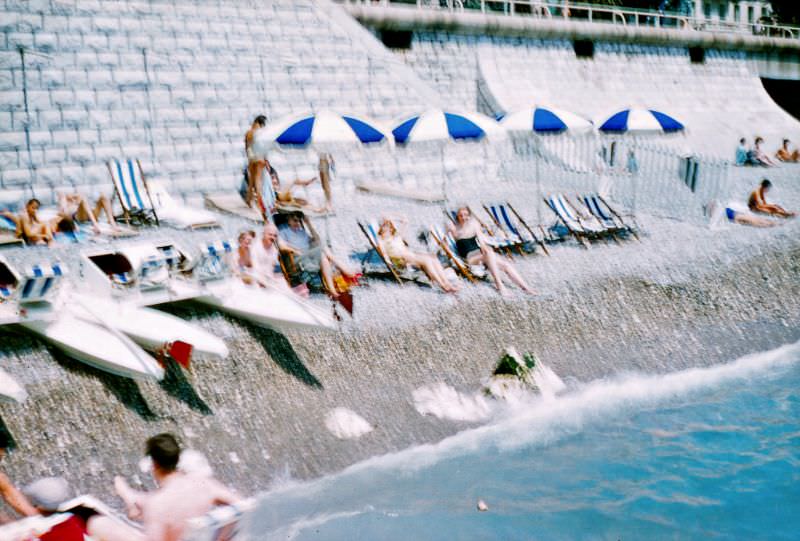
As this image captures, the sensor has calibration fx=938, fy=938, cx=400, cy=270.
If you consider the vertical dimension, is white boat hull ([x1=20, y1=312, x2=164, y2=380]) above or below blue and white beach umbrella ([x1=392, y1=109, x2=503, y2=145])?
below

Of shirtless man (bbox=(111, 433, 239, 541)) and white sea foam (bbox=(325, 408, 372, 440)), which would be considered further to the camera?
white sea foam (bbox=(325, 408, 372, 440))

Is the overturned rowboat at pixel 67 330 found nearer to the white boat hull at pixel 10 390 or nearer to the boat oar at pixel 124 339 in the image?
the boat oar at pixel 124 339

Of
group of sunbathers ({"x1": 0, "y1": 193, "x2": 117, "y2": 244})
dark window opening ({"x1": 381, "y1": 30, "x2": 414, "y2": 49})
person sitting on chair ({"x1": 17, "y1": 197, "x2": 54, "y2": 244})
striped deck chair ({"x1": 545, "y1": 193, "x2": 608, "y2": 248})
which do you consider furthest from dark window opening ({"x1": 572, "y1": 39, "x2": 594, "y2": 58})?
person sitting on chair ({"x1": 17, "y1": 197, "x2": 54, "y2": 244})

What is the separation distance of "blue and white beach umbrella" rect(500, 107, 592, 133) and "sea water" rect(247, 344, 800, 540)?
4866mm

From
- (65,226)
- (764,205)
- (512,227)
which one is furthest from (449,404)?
(764,205)

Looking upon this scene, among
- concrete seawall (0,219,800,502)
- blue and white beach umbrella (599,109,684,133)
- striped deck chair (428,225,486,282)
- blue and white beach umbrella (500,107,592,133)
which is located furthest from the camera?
Answer: blue and white beach umbrella (599,109,684,133)

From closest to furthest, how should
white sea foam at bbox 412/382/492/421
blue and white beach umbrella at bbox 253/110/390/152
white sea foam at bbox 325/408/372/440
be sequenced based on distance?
1. white sea foam at bbox 325/408/372/440
2. white sea foam at bbox 412/382/492/421
3. blue and white beach umbrella at bbox 253/110/390/152

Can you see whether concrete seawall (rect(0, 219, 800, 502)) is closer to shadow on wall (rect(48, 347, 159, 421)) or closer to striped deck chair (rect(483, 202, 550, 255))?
shadow on wall (rect(48, 347, 159, 421))

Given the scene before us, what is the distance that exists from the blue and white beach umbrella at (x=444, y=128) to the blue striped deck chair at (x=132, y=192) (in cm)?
352

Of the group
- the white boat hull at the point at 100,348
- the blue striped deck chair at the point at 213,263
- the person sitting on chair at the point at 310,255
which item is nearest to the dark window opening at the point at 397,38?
the person sitting on chair at the point at 310,255

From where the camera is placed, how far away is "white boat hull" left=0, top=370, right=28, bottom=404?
23.1ft

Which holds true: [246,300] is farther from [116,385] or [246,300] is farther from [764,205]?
[764,205]

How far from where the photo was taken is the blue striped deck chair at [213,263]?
895cm

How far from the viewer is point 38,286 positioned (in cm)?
779
